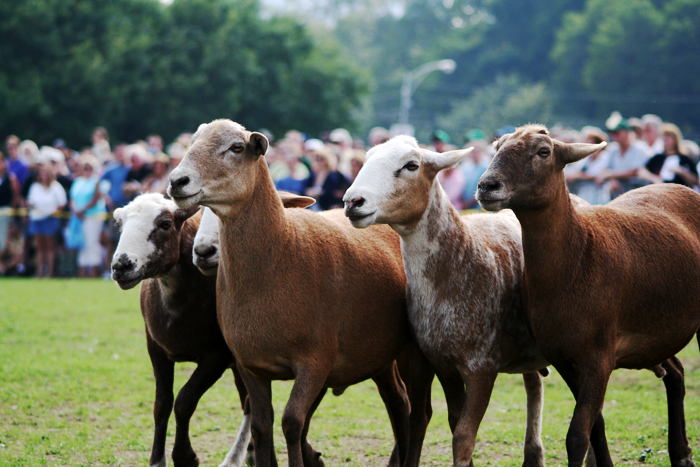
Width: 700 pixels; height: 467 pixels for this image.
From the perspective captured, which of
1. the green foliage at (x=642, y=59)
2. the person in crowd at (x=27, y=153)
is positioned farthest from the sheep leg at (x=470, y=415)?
the green foliage at (x=642, y=59)

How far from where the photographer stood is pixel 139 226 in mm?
5605

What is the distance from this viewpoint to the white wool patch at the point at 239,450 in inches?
238

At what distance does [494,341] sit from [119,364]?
5815mm

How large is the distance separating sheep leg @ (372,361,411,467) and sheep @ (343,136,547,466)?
0.53 meters

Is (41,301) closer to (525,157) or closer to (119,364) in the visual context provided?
(119,364)

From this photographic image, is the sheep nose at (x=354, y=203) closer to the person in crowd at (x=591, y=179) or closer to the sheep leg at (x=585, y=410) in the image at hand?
the sheep leg at (x=585, y=410)

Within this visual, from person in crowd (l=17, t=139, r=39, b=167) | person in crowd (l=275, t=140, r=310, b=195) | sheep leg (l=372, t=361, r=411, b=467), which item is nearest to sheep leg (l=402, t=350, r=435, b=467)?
sheep leg (l=372, t=361, r=411, b=467)

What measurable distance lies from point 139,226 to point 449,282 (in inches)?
87.1

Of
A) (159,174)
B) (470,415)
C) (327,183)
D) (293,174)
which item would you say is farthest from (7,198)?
(470,415)

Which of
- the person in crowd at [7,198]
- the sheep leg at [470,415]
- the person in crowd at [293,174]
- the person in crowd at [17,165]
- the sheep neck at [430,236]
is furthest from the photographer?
the person in crowd at [17,165]

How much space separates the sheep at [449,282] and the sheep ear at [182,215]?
4.76 ft

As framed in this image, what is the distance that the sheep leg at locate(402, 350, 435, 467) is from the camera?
17.1 feet

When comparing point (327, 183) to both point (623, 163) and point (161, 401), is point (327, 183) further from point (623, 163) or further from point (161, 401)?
point (161, 401)

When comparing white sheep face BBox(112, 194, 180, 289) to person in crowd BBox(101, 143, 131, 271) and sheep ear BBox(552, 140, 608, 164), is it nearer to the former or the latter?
sheep ear BBox(552, 140, 608, 164)
